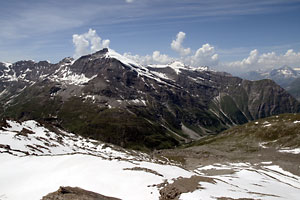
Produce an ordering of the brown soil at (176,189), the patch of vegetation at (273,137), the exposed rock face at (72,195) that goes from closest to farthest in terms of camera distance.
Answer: the exposed rock face at (72,195)
the brown soil at (176,189)
the patch of vegetation at (273,137)

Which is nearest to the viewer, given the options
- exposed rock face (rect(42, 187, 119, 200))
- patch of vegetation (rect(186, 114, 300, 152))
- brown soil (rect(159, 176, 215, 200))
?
exposed rock face (rect(42, 187, 119, 200))

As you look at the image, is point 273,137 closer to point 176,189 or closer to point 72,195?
point 176,189

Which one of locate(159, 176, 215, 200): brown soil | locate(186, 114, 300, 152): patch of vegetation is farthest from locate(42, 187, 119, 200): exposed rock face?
locate(186, 114, 300, 152): patch of vegetation

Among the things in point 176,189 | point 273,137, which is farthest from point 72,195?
point 273,137

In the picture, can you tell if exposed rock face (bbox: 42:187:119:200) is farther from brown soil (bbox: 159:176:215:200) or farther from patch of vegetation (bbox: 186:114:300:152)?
patch of vegetation (bbox: 186:114:300:152)

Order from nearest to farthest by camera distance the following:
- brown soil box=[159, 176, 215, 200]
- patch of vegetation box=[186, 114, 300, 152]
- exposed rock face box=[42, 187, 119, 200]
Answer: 1. exposed rock face box=[42, 187, 119, 200]
2. brown soil box=[159, 176, 215, 200]
3. patch of vegetation box=[186, 114, 300, 152]

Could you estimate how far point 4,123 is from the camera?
372 feet

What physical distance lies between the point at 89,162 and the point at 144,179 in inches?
488

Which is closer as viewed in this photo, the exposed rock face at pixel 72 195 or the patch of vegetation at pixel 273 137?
the exposed rock face at pixel 72 195

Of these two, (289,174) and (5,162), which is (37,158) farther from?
(289,174)

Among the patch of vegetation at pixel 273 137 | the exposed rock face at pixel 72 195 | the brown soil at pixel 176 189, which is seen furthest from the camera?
the patch of vegetation at pixel 273 137

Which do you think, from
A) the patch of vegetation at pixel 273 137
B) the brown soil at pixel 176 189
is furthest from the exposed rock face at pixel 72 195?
the patch of vegetation at pixel 273 137

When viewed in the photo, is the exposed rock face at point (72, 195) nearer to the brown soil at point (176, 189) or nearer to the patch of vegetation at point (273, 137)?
the brown soil at point (176, 189)

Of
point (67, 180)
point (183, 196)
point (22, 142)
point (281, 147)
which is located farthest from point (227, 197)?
point (281, 147)
